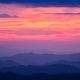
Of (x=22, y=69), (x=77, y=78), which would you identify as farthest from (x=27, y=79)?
(x=77, y=78)

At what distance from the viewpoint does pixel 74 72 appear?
4520 mm

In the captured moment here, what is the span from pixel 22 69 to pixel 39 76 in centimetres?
28

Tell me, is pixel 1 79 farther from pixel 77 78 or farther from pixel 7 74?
pixel 77 78

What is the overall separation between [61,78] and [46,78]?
23 cm

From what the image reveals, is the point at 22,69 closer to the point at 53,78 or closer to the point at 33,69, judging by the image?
the point at 33,69

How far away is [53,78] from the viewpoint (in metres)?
4.43

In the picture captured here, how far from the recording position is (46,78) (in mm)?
4496

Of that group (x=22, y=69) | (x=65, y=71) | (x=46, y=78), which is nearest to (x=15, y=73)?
(x=22, y=69)

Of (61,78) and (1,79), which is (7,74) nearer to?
(1,79)

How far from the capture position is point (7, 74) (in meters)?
4.47

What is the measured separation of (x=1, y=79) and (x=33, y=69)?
1.66 ft

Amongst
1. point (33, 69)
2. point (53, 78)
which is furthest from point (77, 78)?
point (33, 69)

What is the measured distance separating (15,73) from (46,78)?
487 mm

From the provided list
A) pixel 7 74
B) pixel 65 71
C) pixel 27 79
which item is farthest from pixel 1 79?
pixel 65 71
